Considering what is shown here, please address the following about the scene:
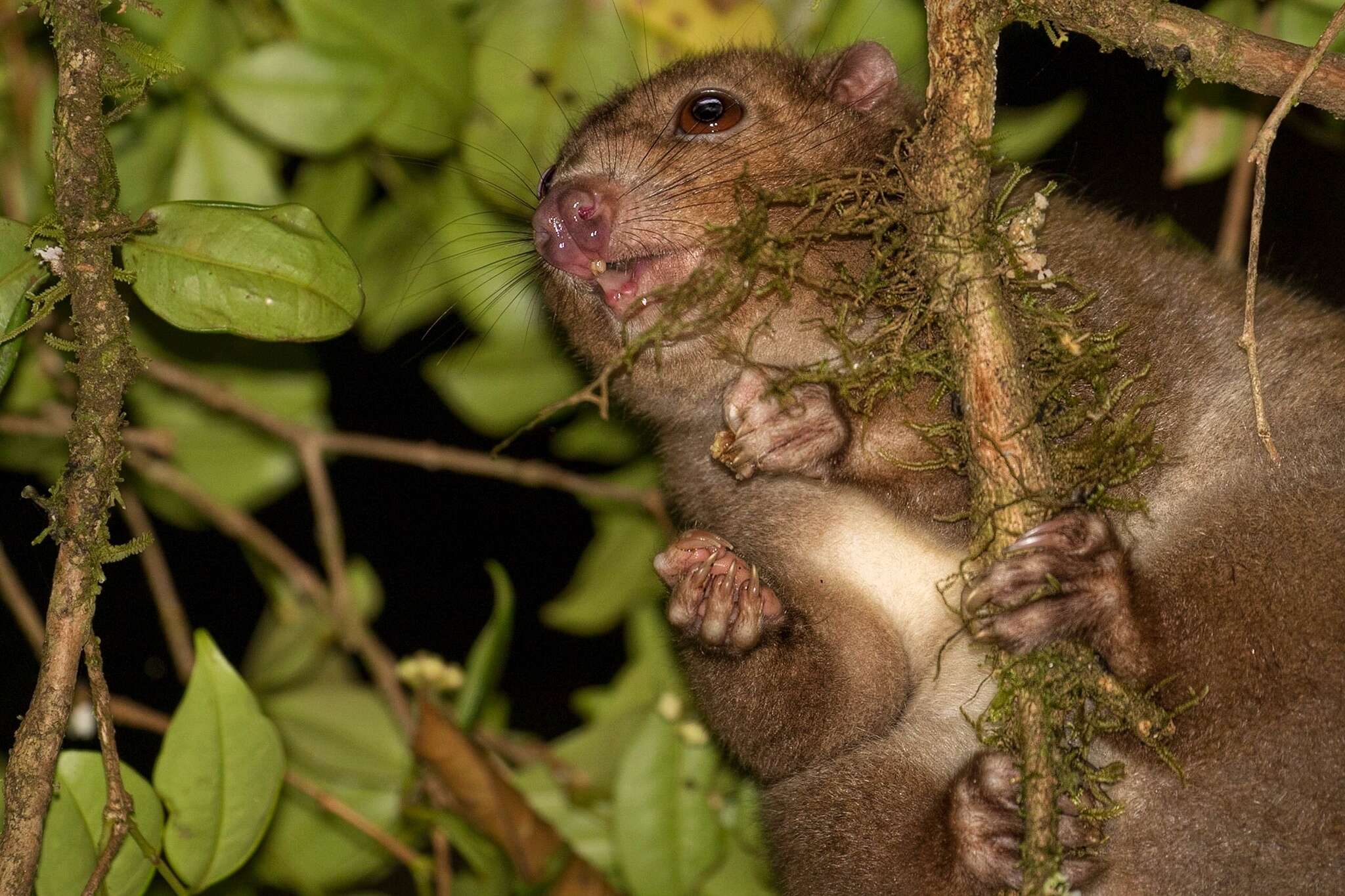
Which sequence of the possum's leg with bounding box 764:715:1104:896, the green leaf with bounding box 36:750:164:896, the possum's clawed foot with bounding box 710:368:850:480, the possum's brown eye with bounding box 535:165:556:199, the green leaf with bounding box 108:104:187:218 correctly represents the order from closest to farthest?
the green leaf with bounding box 36:750:164:896
the possum's leg with bounding box 764:715:1104:896
the possum's clawed foot with bounding box 710:368:850:480
the possum's brown eye with bounding box 535:165:556:199
the green leaf with bounding box 108:104:187:218

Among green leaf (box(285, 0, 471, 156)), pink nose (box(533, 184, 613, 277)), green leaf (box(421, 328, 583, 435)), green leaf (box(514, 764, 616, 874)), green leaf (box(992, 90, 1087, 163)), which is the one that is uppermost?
green leaf (box(285, 0, 471, 156))

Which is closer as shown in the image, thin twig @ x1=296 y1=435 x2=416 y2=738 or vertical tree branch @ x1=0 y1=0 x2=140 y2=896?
vertical tree branch @ x1=0 y1=0 x2=140 y2=896

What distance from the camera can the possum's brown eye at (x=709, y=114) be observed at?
324 centimetres

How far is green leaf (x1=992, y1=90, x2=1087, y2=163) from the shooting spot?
142 inches

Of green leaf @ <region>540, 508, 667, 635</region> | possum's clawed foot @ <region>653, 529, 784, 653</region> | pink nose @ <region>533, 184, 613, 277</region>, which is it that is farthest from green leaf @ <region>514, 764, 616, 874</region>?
pink nose @ <region>533, 184, 613, 277</region>

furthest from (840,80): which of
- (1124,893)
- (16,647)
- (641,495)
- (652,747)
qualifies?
(16,647)

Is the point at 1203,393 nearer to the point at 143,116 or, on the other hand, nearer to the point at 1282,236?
the point at 1282,236

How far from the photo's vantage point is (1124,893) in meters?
2.76

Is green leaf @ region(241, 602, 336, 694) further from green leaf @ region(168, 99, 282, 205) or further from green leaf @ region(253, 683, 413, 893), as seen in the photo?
green leaf @ region(168, 99, 282, 205)

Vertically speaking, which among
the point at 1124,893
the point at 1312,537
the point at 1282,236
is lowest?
the point at 1124,893

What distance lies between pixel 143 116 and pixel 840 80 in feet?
5.95

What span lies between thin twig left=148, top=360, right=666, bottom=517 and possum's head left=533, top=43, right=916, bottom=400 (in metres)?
0.58

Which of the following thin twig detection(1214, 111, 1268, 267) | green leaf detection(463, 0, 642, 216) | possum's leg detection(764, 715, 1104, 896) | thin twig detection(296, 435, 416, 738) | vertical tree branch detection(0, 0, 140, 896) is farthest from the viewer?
thin twig detection(296, 435, 416, 738)

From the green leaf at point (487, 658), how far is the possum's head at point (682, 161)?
0.65m
